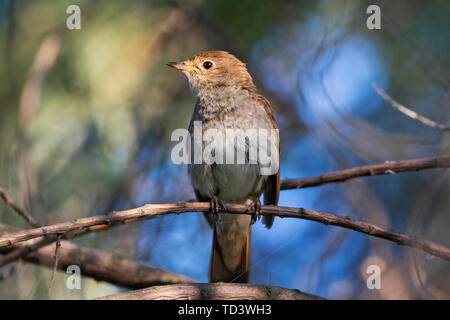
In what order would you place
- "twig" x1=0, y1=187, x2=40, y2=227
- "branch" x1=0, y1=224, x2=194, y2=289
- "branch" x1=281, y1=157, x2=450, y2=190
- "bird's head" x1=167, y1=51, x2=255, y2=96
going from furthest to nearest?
"bird's head" x1=167, y1=51, x2=255, y2=96 → "branch" x1=0, y1=224, x2=194, y2=289 → "branch" x1=281, y1=157, x2=450, y2=190 → "twig" x1=0, y1=187, x2=40, y2=227

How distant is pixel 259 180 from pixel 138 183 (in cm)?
178

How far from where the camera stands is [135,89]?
237 inches

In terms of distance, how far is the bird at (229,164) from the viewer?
476 cm

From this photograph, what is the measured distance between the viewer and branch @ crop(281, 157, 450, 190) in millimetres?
3979

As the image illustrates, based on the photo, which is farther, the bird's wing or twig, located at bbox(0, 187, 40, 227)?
the bird's wing

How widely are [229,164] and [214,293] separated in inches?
58.2

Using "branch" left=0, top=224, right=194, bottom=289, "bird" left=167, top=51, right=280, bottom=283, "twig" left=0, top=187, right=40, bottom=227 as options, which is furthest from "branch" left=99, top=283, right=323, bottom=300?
"branch" left=0, top=224, right=194, bottom=289

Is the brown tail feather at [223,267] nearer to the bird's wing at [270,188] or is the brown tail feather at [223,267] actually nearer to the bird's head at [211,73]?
the bird's wing at [270,188]

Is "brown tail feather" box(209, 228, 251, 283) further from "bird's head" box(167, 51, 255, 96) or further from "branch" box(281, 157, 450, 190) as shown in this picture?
"bird's head" box(167, 51, 255, 96)

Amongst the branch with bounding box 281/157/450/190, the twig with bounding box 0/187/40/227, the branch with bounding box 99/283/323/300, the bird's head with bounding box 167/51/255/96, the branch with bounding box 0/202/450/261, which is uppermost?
the bird's head with bounding box 167/51/255/96

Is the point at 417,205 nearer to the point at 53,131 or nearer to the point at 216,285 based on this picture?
the point at 216,285

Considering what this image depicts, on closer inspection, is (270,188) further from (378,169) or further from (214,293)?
(214,293)

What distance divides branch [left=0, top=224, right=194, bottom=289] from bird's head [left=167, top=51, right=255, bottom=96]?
6.35 feet

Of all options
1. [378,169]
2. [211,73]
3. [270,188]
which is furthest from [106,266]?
[378,169]
